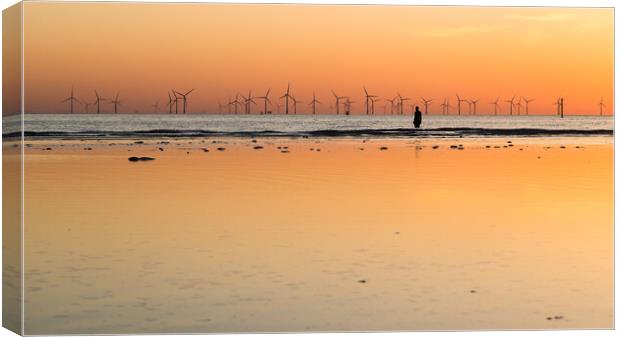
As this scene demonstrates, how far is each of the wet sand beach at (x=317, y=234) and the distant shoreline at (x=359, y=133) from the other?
67 mm

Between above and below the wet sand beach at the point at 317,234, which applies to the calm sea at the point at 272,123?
above

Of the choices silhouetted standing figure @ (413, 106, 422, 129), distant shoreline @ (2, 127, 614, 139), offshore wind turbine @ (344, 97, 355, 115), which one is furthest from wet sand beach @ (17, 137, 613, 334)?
offshore wind turbine @ (344, 97, 355, 115)

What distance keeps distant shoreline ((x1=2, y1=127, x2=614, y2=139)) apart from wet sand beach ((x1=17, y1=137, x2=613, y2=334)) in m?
0.07

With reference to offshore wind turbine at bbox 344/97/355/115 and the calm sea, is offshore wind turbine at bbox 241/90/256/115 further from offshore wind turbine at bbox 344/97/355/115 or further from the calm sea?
offshore wind turbine at bbox 344/97/355/115

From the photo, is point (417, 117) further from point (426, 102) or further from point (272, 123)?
point (272, 123)

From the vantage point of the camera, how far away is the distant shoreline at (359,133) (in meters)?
9.44

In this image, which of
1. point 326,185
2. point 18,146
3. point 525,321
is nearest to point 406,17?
point 326,185

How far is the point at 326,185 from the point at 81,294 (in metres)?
2.37

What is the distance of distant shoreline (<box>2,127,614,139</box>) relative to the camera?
944 centimetres

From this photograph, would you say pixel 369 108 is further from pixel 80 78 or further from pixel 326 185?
pixel 80 78

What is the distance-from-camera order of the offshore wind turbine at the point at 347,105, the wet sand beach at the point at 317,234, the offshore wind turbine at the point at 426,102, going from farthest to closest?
1. the offshore wind turbine at the point at 426,102
2. the offshore wind turbine at the point at 347,105
3. the wet sand beach at the point at 317,234

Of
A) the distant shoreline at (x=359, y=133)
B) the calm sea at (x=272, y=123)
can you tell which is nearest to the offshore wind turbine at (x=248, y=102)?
the calm sea at (x=272, y=123)

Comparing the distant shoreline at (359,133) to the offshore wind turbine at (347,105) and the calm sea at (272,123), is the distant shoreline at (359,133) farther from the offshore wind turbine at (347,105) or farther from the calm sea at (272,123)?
the offshore wind turbine at (347,105)

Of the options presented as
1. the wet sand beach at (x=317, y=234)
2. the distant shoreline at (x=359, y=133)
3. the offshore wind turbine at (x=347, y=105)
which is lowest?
the wet sand beach at (x=317, y=234)
